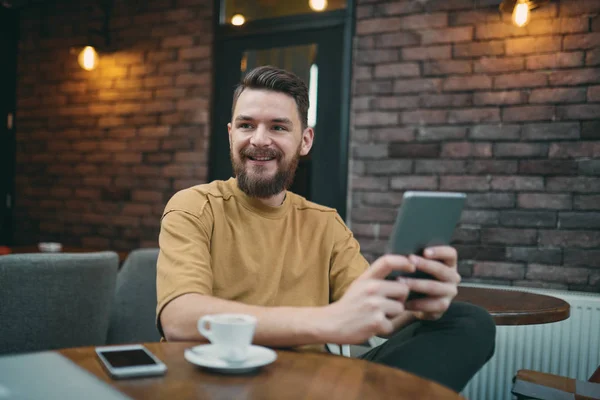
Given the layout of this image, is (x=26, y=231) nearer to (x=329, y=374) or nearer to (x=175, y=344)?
(x=175, y=344)

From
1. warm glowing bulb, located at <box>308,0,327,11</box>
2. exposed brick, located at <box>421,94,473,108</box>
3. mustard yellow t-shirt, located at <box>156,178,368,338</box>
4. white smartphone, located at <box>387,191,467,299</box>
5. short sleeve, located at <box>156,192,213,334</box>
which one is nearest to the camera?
white smartphone, located at <box>387,191,467,299</box>

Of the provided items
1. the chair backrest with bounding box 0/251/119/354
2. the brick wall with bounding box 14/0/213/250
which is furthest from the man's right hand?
the brick wall with bounding box 14/0/213/250

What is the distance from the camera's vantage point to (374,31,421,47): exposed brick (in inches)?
112

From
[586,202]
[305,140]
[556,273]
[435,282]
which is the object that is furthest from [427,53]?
[435,282]

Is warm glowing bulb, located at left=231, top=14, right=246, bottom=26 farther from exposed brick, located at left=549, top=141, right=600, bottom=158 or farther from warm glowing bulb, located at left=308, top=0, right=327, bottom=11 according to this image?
exposed brick, located at left=549, top=141, right=600, bottom=158

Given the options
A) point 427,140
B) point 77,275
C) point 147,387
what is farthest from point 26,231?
point 147,387

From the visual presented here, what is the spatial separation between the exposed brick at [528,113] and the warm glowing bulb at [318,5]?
125 cm

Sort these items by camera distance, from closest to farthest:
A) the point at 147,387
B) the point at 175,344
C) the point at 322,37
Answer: the point at 147,387 < the point at 175,344 < the point at 322,37

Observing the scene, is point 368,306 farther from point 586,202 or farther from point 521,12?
point 521,12

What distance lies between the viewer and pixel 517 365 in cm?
246

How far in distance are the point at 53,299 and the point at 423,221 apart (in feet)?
4.69

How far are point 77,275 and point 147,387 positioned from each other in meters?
1.27

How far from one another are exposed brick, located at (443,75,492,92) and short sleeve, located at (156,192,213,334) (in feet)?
6.05

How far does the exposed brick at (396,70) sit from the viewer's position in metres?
2.84
